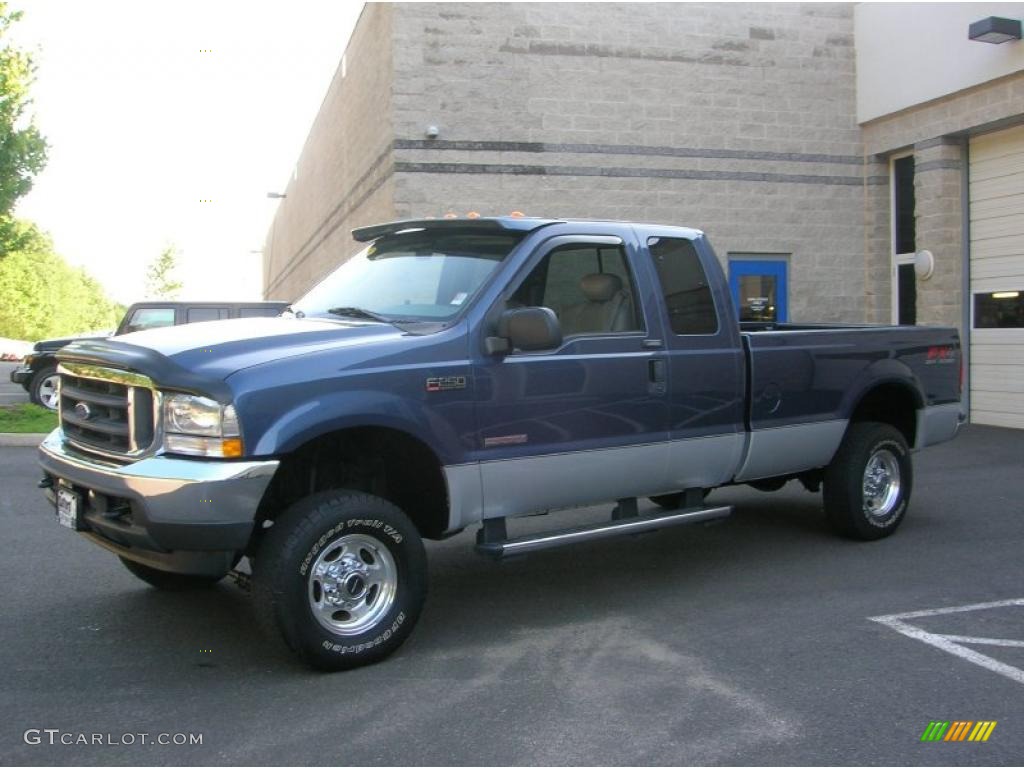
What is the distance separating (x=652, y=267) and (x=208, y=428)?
284 cm

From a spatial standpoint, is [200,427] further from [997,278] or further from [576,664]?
[997,278]

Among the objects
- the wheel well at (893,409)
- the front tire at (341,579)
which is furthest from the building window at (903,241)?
the front tire at (341,579)

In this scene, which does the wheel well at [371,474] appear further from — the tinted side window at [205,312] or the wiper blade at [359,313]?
the tinted side window at [205,312]

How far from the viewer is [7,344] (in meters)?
54.5

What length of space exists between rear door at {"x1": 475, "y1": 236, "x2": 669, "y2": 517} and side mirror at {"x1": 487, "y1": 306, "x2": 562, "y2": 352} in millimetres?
161

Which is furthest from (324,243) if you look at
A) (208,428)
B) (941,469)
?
(208,428)

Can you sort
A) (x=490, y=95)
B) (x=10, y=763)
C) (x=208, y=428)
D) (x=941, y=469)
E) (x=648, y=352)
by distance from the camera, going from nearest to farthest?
(x=10, y=763) → (x=208, y=428) → (x=648, y=352) → (x=941, y=469) → (x=490, y=95)

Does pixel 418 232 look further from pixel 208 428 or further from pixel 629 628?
pixel 629 628

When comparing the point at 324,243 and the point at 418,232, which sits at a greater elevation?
the point at 324,243

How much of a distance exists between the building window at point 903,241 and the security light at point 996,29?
113 inches

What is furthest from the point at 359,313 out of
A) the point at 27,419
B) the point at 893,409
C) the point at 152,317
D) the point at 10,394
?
the point at 10,394

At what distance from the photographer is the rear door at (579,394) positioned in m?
5.16

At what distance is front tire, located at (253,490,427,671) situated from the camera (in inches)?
173

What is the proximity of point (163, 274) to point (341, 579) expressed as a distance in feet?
257
